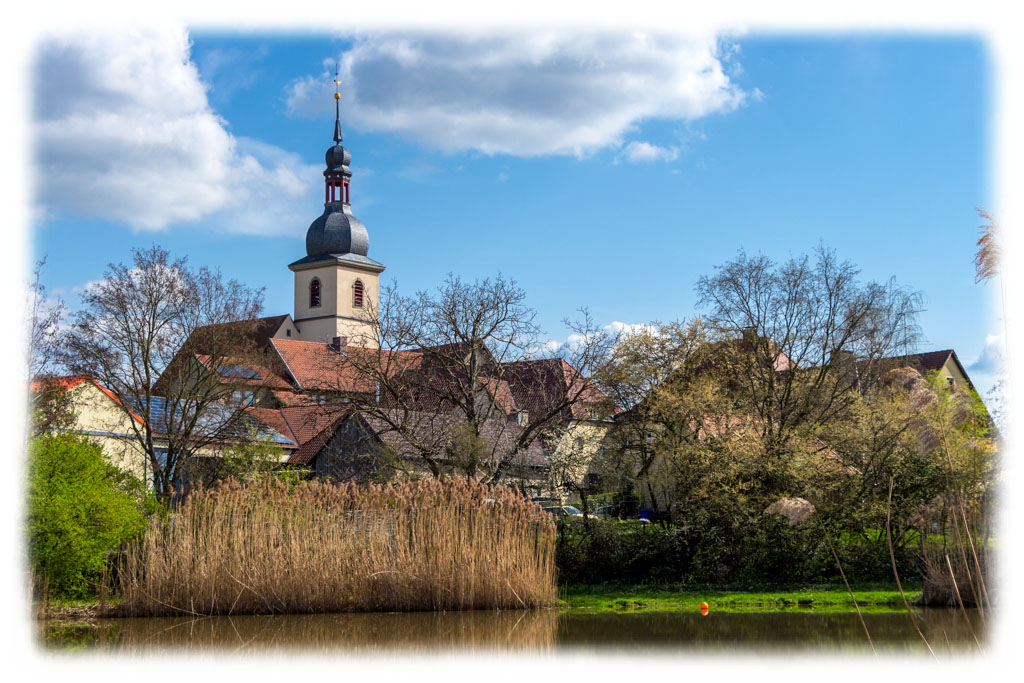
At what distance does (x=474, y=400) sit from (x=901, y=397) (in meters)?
13.7

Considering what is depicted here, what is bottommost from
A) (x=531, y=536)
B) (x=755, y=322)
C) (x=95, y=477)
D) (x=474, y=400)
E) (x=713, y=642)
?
(x=713, y=642)

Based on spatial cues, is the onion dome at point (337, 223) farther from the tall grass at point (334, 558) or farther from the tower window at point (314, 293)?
the tall grass at point (334, 558)

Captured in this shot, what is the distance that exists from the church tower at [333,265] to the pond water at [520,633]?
6590 centimetres

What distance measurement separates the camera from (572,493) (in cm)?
2136

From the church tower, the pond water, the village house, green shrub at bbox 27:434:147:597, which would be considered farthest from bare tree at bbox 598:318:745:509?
the church tower

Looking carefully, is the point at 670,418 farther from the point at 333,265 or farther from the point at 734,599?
the point at 333,265

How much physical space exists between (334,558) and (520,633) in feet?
11.3

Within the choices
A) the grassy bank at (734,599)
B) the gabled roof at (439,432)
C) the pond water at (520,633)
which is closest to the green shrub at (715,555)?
the grassy bank at (734,599)

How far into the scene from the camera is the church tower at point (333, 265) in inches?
3177

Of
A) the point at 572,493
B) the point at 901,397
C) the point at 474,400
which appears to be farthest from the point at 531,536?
the point at 901,397

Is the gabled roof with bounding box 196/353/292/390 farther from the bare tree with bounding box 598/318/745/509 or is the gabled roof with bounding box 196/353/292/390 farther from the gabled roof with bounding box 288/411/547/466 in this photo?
the bare tree with bounding box 598/318/745/509

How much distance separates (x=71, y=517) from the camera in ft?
51.7

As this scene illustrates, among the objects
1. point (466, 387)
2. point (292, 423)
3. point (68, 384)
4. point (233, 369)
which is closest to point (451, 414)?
point (466, 387)

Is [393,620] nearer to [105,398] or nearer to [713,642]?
[713,642]
